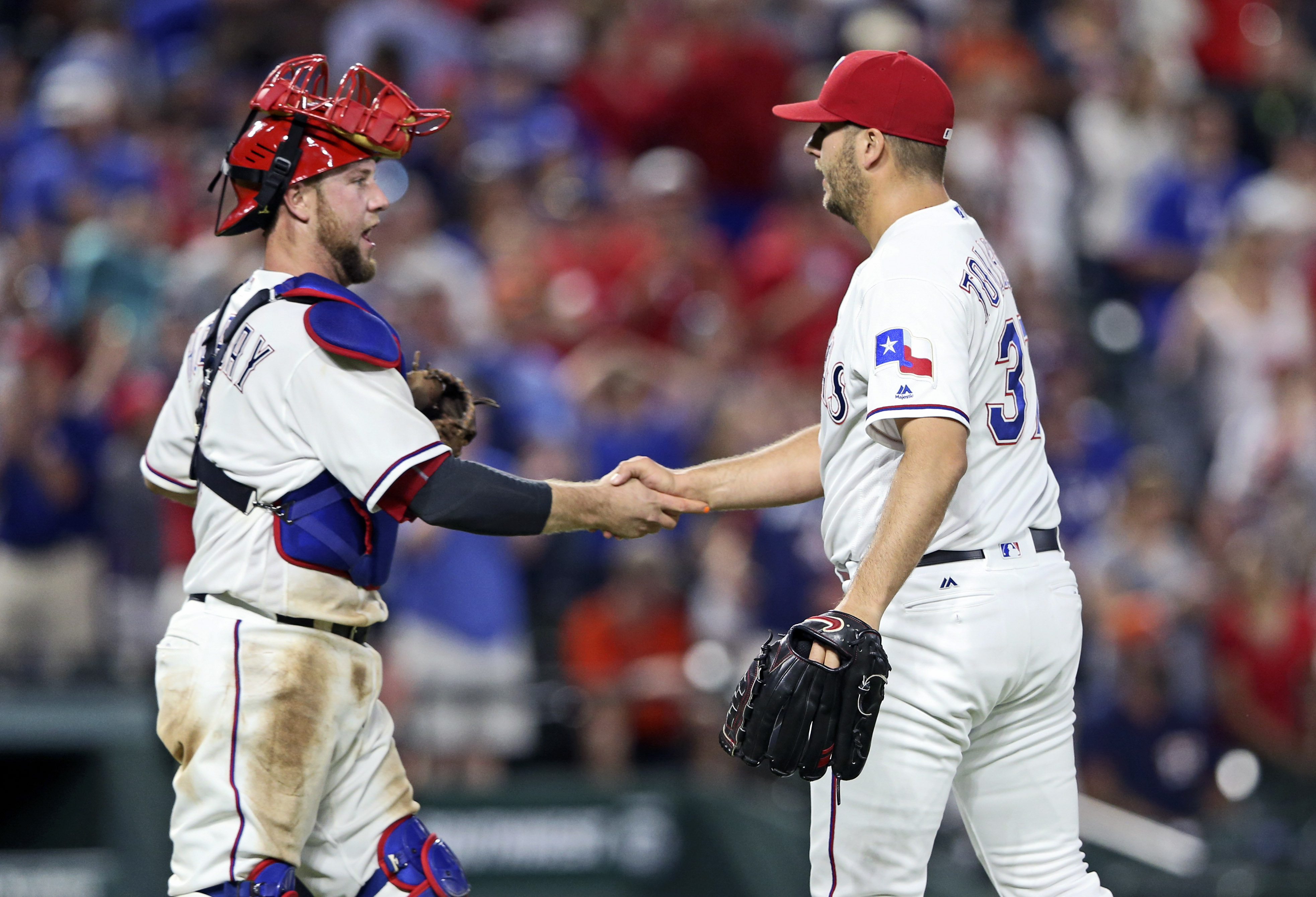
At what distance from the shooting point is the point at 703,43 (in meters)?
11.8

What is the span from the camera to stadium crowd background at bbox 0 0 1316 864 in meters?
8.48

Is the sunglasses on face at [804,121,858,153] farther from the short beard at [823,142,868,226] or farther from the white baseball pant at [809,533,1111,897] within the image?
the white baseball pant at [809,533,1111,897]

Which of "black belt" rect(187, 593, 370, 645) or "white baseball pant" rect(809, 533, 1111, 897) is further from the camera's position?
"black belt" rect(187, 593, 370, 645)

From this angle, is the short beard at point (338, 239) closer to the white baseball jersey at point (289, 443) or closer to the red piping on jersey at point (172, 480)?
the white baseball jersey at point (289, 443)

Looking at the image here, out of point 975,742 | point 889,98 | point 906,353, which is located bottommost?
point 975,742

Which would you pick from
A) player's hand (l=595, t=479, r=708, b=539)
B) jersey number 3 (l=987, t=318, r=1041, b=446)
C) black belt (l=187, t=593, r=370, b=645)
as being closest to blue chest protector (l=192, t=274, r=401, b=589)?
black belt (l=187, t=593, r=370, b=645)

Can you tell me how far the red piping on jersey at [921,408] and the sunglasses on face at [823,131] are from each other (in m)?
0.78

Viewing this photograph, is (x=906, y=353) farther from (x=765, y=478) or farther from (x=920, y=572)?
(x=765, y=478)

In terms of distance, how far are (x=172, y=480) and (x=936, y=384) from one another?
2001 mm

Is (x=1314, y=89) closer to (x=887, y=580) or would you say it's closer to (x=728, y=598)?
(x=728, y=598)

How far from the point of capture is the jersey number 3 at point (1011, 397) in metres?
4.12

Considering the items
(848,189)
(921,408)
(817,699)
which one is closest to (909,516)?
(921,408)

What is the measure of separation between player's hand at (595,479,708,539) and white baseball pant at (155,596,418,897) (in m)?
0.73

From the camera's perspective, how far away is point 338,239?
14.2 ft
